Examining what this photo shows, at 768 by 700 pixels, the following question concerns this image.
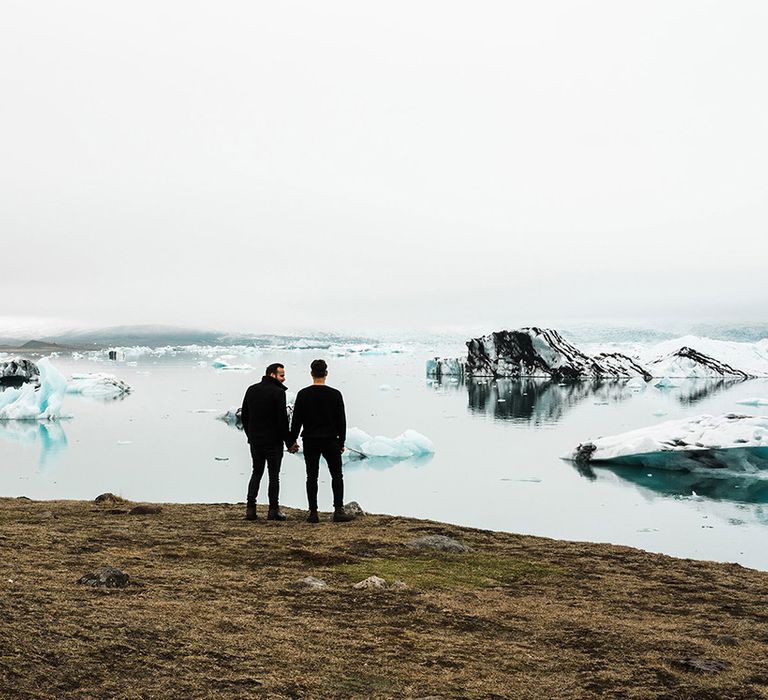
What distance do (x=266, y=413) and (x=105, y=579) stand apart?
14.3 ft

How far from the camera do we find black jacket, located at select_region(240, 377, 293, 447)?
10562 millimetres

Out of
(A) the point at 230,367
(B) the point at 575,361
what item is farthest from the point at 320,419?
(A) the point at 230,367

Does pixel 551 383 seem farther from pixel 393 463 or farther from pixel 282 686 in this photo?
pixel 282 686

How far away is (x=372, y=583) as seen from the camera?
23.0 ft

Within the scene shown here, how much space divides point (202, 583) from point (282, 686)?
8.77ft

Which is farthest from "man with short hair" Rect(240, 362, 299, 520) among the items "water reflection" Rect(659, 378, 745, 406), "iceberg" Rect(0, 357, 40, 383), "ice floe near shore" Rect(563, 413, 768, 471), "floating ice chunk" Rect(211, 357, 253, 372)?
"floating ice chunk" Rect(211, 357, 253, 372)

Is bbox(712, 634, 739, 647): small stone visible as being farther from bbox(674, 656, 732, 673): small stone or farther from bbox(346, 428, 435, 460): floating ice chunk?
bbox(346, 428, 435, 460): floating ice chunk

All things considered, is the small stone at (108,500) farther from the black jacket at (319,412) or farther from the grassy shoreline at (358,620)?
the black jacket at (319,412)

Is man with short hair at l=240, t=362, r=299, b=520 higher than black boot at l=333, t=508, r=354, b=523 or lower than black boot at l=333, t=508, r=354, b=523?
higher

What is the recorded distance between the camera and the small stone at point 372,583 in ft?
22.9

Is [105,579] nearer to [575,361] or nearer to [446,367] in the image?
[575,361]

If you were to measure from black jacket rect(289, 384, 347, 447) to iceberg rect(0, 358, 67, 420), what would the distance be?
33.0 m

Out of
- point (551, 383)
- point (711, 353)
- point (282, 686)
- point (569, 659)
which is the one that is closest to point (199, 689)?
point (282, 686)

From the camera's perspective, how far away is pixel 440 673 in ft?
15.6
